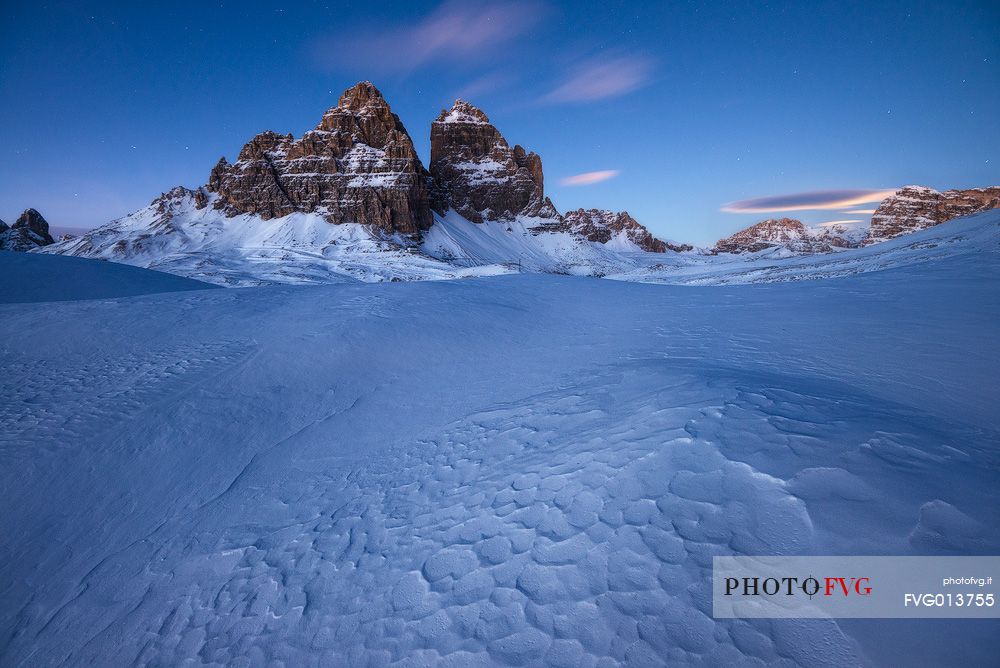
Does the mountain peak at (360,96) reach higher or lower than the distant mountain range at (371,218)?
higher

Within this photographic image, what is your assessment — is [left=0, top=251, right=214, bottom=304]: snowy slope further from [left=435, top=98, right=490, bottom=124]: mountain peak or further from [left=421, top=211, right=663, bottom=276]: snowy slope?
[left=435, top=98, right=490, bottom=124]: mountain peak

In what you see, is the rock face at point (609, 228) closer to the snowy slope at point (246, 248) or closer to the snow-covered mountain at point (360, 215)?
the snow-covered mountain at point (360, 215)

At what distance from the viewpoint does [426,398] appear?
17.5 feet

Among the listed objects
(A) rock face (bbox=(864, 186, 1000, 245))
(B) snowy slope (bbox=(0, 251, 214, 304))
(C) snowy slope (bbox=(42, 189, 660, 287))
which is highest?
(A) rock face (bbox=(864, 186, 1000, 245))

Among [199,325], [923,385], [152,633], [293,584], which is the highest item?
[199,325]

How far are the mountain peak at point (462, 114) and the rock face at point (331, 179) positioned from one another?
37151 mm

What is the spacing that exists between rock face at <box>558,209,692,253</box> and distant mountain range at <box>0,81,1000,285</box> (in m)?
0.62

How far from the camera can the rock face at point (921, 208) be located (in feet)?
507

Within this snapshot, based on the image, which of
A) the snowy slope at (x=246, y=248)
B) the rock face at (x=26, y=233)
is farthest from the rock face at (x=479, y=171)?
the rock face at (x=26, y=233)

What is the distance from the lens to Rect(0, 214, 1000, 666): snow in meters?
1.87

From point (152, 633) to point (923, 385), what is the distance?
22.5 ft

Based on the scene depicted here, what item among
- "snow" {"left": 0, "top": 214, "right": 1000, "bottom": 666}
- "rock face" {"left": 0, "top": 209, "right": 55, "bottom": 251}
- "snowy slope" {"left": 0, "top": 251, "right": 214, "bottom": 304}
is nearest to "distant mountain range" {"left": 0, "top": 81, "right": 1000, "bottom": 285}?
"rock face" {"left": 0, "top": 209, "right": 55, "bottom": 251}

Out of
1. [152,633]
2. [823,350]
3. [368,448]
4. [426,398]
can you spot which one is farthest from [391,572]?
[823,350]

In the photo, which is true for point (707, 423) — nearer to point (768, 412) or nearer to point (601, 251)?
point (768, 412)
